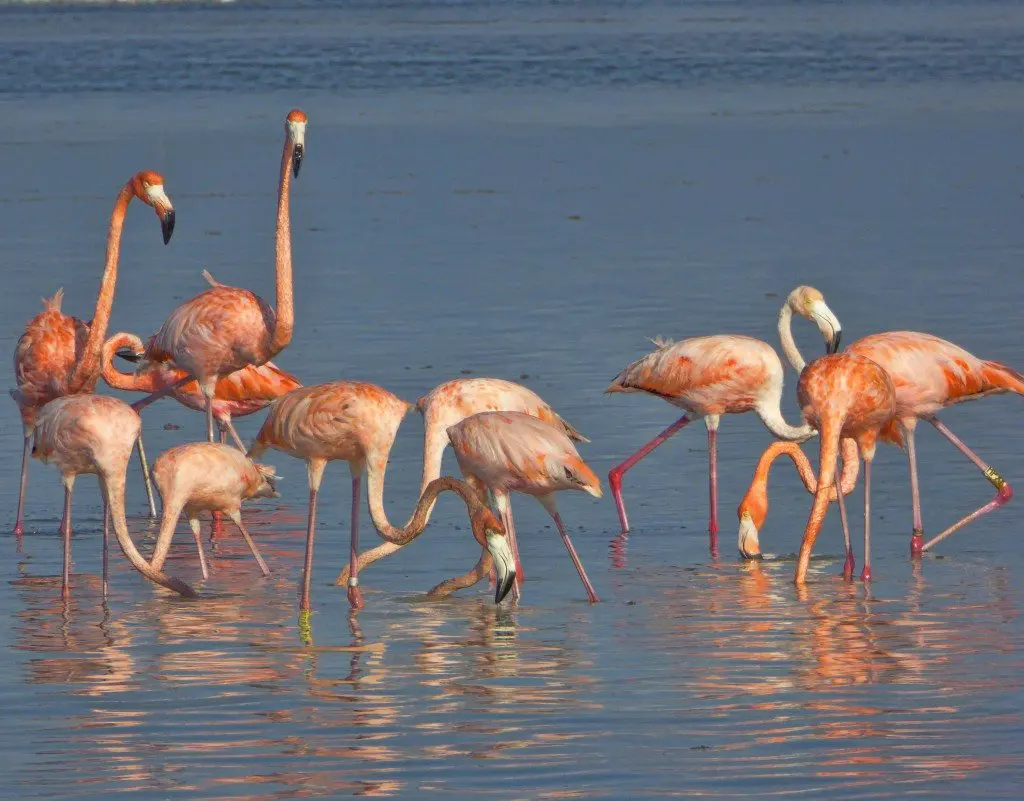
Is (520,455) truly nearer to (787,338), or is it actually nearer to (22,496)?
(787,338)

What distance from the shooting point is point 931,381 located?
7.83 meters

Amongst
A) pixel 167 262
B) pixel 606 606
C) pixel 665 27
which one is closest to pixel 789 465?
pixel 606 606

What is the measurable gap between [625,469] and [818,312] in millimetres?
1016

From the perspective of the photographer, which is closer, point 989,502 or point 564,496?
point 989,502

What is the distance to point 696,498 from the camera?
845 cm

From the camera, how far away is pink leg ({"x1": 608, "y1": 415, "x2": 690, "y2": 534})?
317 inches

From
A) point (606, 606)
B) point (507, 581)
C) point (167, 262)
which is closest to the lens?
point (507, 581)

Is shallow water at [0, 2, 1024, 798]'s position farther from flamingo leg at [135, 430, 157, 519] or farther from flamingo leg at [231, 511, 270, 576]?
flamingo leg at [135, 430, 157, 519]

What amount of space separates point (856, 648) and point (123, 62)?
27.0 metres

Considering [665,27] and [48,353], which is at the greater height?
[665,27]


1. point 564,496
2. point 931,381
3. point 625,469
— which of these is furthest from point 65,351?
point 931,381

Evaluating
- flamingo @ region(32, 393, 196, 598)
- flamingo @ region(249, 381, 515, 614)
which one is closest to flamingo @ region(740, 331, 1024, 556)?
flamingo @ region(249, 381, 515, 614)

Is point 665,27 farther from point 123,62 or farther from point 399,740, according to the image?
point 399,740

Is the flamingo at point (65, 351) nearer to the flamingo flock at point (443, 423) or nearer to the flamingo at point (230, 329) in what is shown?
the flamingo flock at point (443, 423)
